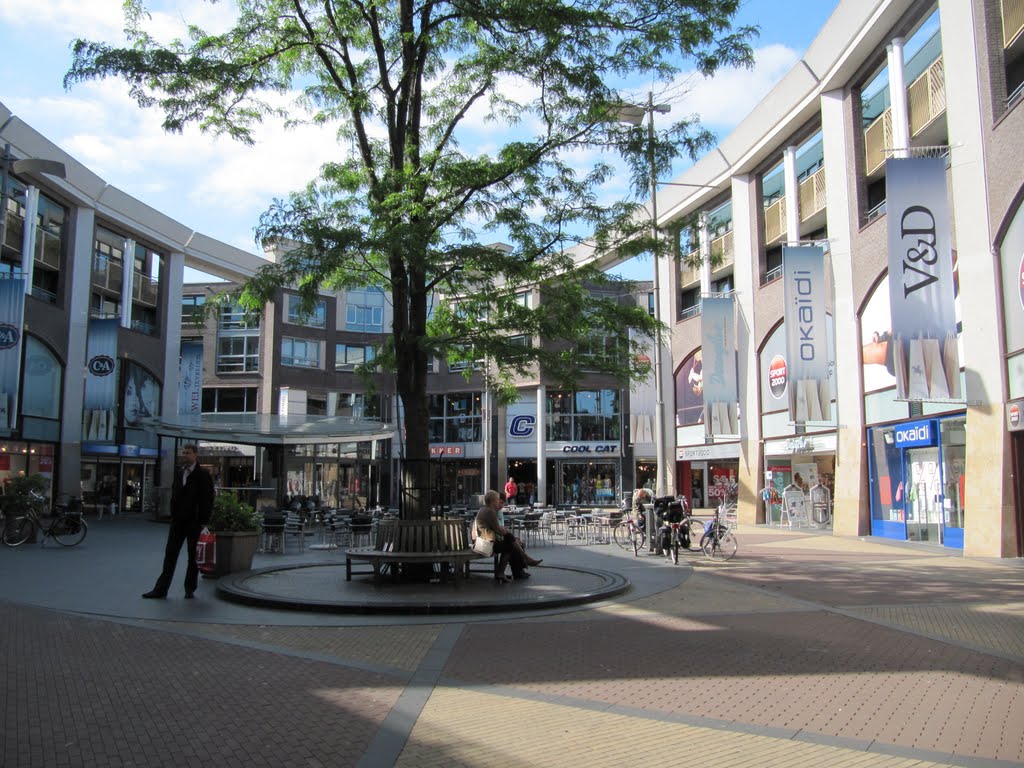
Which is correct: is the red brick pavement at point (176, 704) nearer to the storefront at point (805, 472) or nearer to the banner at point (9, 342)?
the banner at point (9, 342)

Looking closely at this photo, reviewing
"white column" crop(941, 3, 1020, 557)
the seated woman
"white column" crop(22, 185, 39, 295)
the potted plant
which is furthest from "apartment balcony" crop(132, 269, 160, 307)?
"white column" crop(941, 3, 1020, 557)

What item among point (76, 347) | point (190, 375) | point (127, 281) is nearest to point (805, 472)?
point (76, 347)

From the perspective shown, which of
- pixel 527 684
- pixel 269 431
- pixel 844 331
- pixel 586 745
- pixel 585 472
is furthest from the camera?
pixel 585 472

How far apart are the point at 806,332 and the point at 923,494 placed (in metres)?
5.51

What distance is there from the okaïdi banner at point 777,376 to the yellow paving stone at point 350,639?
65.8 ft

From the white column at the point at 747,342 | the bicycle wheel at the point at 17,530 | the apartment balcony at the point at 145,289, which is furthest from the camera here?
the apartment balcony at the point at 145,289

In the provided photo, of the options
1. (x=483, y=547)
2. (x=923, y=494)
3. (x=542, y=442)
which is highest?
(x=542, y=442)

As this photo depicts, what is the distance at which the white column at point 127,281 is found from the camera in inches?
1361

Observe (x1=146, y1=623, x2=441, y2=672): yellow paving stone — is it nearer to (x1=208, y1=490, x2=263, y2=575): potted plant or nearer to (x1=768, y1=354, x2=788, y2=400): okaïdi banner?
(x1=208, y1=490, x2=263, y2=575): potted plant

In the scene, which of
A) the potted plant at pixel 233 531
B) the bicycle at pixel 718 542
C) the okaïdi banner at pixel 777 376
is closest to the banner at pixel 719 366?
the okaïdi banner at pixel 777 376

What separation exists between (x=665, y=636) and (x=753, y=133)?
76.3 ft

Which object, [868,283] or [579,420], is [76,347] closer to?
[579,420]

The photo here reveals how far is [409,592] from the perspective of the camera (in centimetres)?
1062

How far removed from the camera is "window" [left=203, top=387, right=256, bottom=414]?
155ft
